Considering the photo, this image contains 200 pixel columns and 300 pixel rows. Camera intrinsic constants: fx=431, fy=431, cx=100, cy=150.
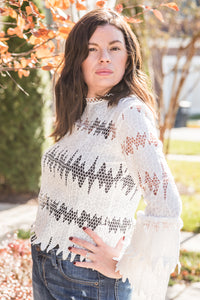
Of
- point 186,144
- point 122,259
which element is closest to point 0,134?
point 122,259

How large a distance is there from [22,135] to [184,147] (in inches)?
274

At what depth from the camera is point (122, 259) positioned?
1.47 m

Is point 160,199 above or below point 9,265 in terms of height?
above

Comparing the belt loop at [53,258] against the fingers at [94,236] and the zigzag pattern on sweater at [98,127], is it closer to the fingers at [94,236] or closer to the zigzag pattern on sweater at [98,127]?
the fingers at [94,236]

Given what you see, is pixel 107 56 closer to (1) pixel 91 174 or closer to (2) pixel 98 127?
(2) pixel 98 127

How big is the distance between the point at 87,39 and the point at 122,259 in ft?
2.90

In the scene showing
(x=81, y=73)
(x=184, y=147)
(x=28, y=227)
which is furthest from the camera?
(x=184, y=147)

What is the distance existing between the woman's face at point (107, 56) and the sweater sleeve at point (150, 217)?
0.31 metres

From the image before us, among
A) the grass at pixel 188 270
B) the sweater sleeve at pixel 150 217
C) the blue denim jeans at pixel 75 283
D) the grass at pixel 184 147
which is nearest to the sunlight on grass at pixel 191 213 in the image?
the grass at pixel 188 270

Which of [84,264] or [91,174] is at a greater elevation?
[91,174]

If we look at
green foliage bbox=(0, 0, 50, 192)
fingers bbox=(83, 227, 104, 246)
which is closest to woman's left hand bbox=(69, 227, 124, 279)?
fingers bbox=(83, 227, 104, 246)

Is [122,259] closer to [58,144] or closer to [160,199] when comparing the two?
[160,199]

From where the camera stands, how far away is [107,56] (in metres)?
1.71

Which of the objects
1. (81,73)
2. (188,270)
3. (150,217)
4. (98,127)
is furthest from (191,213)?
(150,217)
